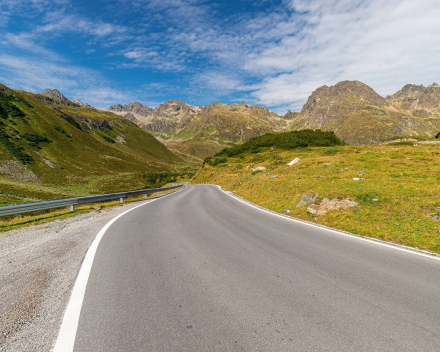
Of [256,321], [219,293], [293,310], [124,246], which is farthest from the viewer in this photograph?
[124,246]

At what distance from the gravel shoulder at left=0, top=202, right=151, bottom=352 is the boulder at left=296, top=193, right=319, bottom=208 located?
11345 mm

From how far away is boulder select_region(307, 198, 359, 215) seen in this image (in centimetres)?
1103

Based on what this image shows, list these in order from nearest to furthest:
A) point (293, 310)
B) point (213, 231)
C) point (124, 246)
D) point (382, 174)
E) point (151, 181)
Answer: point (293, 310) → point (124, 246) → point (213, 231) → point (382, 174) → point (151, 181)

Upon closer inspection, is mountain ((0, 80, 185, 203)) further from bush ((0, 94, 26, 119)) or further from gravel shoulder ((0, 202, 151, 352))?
gravel shoulder ((0, 202, 151, 352))

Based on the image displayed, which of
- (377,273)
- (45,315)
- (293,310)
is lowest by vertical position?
(377,273)

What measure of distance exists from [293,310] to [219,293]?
1.39 metres

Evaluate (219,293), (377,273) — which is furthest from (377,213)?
(219,293)

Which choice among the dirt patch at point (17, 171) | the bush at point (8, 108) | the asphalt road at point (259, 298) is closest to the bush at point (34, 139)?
the bush at point (8, 108)

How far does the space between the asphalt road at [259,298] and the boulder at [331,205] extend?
4046mm

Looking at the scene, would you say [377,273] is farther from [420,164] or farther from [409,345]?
[420,164]

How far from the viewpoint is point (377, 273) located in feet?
16.5

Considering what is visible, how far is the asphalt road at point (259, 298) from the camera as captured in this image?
115 inches

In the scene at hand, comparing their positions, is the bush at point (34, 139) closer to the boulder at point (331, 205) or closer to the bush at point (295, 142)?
the bush at point (295, 142)

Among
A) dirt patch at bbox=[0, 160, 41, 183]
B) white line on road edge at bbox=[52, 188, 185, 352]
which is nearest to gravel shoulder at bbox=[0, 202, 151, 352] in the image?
white line on road edge at bbox=[52, 188, 185, 352]
